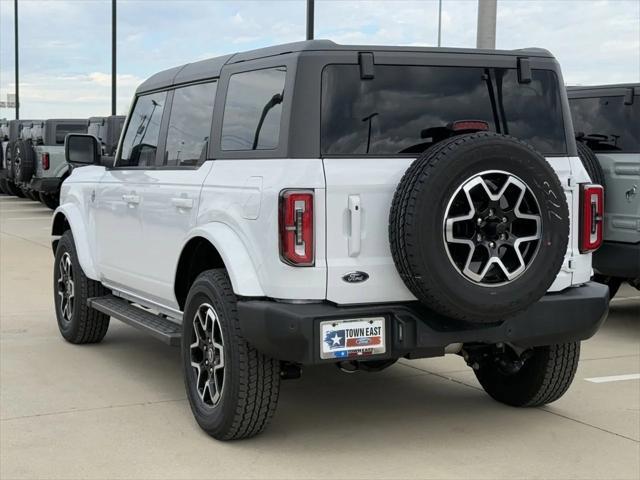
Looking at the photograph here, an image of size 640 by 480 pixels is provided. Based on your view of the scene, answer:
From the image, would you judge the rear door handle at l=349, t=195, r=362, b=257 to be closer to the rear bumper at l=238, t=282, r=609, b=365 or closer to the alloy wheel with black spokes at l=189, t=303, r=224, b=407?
the rear bumper at l=238, t=282, r=609, b=365

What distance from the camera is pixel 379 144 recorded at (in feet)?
15.6

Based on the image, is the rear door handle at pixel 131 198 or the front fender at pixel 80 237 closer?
the rear door handle at pixel 131 198

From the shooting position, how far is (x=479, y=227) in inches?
179

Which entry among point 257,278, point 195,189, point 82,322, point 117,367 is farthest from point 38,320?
point 257,278

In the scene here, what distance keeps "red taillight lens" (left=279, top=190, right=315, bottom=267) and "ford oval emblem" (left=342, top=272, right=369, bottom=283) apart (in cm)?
19

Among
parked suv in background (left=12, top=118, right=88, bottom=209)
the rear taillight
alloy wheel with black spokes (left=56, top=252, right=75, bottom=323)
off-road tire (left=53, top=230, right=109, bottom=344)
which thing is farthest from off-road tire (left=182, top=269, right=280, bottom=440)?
parked suv in background (left=12, top=118, right=88, bottom=209)

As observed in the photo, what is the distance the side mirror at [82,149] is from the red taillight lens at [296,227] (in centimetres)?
306

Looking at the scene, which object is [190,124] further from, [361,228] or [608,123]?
[608,123]

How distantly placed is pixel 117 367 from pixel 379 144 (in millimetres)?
2970

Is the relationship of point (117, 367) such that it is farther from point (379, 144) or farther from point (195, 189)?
point (379, 144)

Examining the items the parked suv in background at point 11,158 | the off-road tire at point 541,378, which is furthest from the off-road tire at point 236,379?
the parked suv in background at point 11,158

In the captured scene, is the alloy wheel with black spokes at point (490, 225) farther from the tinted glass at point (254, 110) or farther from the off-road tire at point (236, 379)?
the off-road tire at point (236, 379)

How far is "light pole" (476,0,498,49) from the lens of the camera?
1209 cm

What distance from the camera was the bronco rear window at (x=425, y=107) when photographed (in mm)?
4711
